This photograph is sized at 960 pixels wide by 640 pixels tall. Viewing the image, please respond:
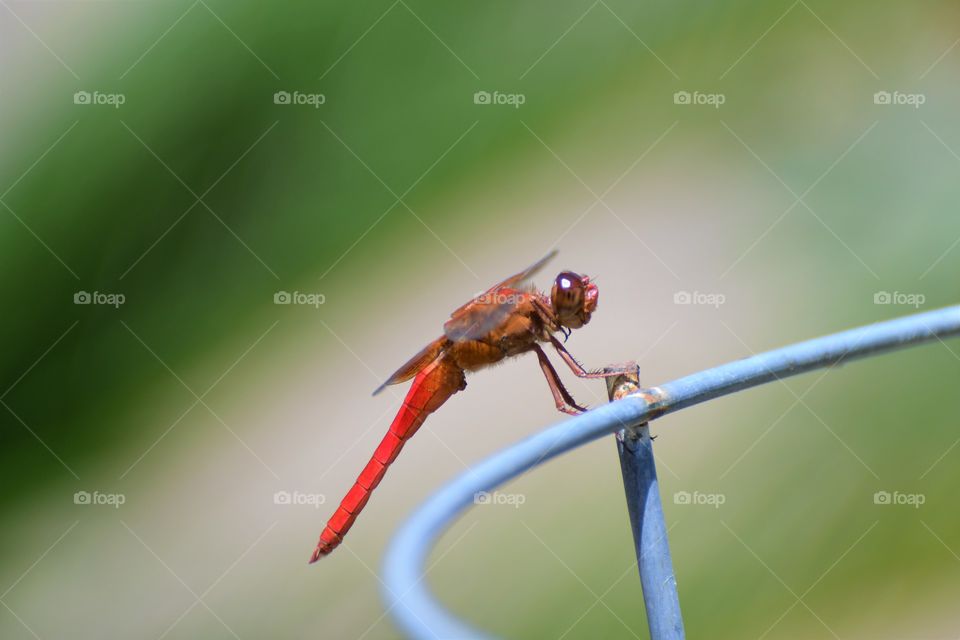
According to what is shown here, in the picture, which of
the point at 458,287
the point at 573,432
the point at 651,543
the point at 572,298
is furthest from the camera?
the point at 458,287

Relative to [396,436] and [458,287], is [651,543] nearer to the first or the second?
[396,436]

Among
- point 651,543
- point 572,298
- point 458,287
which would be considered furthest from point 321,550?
point 651,543

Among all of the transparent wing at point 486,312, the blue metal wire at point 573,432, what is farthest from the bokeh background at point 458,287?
the blue metal wire at point 573,432

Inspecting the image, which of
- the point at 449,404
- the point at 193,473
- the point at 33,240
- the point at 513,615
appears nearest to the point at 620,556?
the point at 513,615

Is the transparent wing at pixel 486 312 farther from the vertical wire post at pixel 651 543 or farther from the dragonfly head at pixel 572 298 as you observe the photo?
the vertical wire post at pixel 651 543

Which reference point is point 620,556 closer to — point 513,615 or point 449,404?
point 513,615

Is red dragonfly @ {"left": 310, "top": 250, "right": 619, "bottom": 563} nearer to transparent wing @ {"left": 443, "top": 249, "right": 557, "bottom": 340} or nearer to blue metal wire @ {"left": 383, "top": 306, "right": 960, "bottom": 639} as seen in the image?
transparent wing @ {"left": 443, "top": 249, "right": 557, "bottom": 340}

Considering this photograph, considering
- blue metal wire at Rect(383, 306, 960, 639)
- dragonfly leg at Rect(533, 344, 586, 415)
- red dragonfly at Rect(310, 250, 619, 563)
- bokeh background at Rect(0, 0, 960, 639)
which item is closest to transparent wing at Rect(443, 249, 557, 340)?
red dragonfly at Rect(310, 250, 619, 563)
